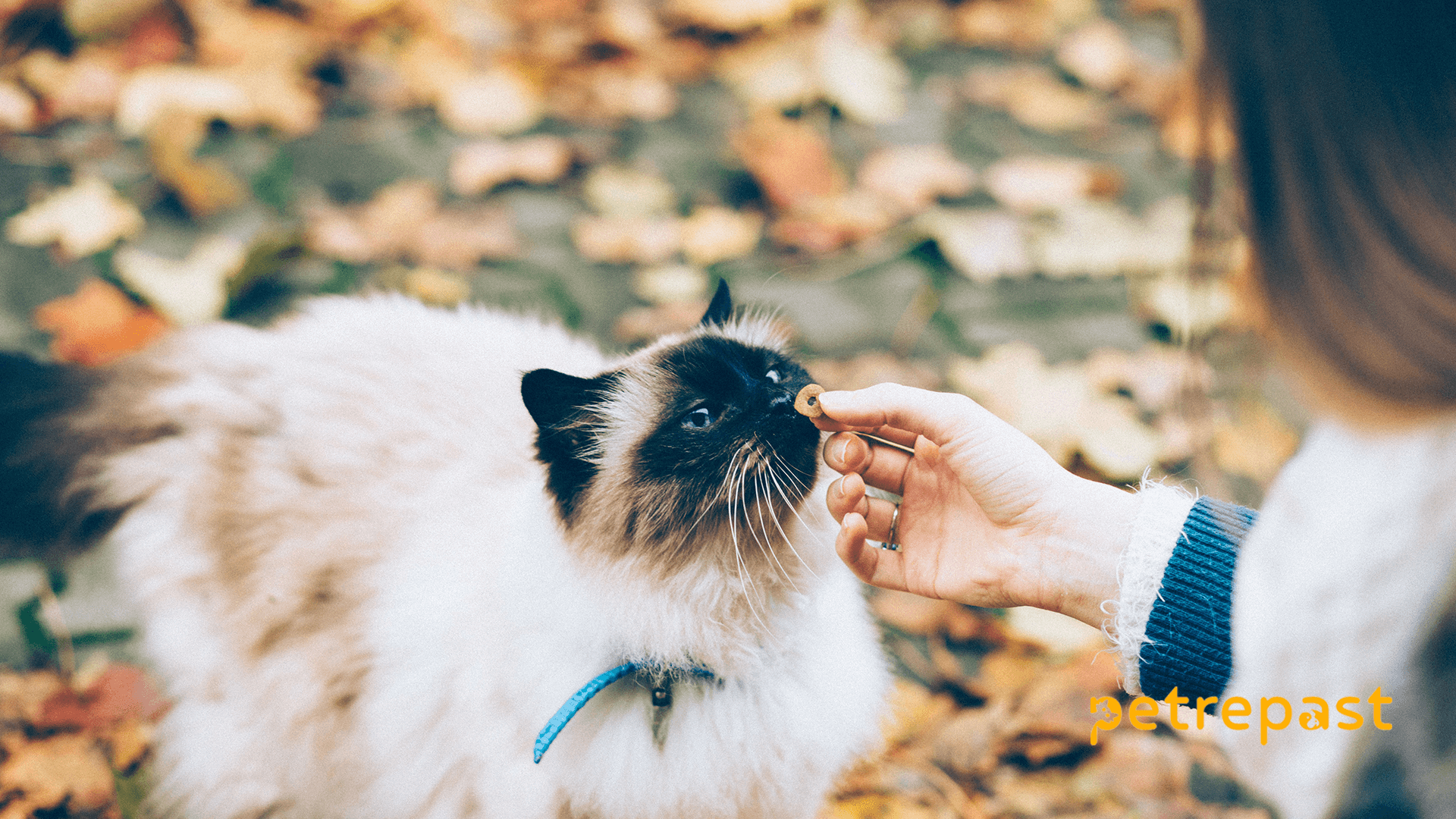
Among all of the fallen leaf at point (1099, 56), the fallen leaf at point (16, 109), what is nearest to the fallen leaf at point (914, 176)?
the fallen leaf at point (1099, 56)

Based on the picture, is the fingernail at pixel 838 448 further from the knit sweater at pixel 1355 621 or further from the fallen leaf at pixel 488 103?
the fallen leaf at pixel 488 103

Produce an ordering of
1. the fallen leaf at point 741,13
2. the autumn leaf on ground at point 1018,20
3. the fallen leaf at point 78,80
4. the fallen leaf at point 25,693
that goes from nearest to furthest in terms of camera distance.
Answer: the fallen leaf at point 25,693 < the fallen leaf at point 78,80 < the fallen leaf at point 741,13 < the autumn leaf on ground at point 1018,20

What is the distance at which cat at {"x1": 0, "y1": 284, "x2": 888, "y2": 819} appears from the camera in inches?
56.2

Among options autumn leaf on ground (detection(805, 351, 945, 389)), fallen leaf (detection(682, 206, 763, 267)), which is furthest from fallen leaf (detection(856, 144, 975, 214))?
autumn leaf on ground (detection(805, 351, 945, 389))

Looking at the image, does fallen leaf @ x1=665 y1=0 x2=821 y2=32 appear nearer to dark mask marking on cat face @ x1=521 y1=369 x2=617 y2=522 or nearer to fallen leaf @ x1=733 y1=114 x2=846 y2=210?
fallen leaf @ x1=733 y1=114 x2=846 y2=210

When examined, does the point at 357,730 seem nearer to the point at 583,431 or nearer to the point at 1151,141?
the point at 583,431

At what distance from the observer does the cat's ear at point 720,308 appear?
169cm

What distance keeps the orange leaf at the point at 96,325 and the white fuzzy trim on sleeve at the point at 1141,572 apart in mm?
2465

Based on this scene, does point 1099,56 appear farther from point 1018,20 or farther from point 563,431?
point 563,431

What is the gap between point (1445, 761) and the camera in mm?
1075

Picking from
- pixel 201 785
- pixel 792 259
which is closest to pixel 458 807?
pixel 201 785

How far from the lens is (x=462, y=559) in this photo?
1647 millimetres

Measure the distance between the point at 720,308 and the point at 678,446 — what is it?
0.39 m

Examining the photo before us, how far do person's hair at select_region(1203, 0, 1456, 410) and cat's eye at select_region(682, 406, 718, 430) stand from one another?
2.61 feet
